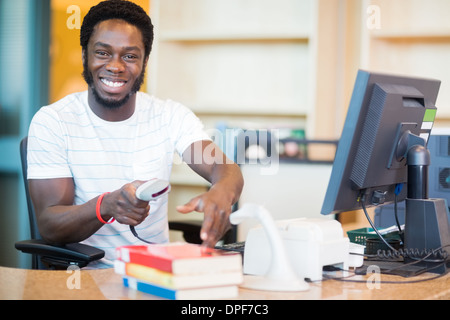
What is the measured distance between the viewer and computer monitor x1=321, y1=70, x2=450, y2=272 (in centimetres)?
138

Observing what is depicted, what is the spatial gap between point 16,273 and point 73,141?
0.63m

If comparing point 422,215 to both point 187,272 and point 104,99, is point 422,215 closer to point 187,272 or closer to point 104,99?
point 187,272

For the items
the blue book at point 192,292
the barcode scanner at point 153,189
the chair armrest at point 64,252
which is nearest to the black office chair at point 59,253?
the chair armrest at point 64,252

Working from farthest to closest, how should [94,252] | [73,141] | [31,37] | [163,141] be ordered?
[31,37] < [163,141] < [73,141] < [94,252]

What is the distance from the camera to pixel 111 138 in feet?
6.30

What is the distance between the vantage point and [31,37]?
3340mm

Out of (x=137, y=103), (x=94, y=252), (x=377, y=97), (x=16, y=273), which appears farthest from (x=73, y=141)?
(x=377, y=97)

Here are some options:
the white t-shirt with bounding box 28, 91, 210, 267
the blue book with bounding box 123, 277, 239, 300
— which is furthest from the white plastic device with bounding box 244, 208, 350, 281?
the white t-shirt with bounding box 28, 91, 210, 267

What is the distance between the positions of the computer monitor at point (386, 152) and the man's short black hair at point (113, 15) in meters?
0.84

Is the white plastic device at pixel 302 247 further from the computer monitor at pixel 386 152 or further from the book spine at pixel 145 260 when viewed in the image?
the book spine at pixel 145 260

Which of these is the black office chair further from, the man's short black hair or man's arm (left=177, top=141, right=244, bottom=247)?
the man's short black hair

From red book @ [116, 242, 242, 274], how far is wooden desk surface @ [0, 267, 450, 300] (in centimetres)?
7

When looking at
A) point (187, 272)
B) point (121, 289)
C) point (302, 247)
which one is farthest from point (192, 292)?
point (302, 247)
